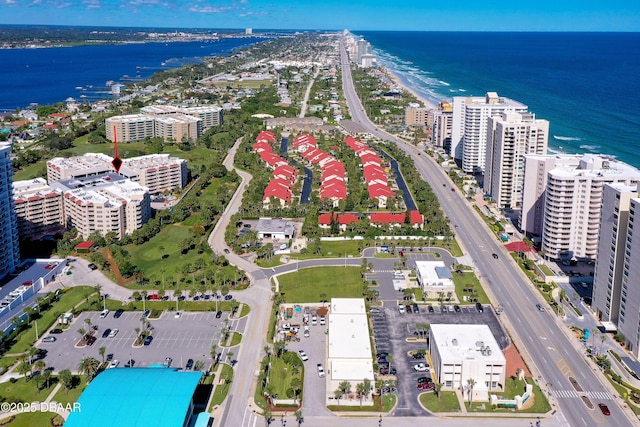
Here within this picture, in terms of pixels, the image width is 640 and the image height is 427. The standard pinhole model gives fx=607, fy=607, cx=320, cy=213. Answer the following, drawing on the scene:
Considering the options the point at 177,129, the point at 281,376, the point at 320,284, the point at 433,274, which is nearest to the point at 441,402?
the point at 281,376

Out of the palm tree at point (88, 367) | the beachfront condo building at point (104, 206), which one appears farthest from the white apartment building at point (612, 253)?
the beachfront condo building at point (104, 206)

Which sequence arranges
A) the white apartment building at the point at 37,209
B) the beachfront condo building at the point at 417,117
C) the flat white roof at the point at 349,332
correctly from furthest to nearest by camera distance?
the beachfront condo building at the point at 417,117, the white apartment building at the point at 37,209, the flat white roof at the point at 349,332

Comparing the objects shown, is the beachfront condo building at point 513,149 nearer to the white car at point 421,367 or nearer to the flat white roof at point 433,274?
the flat white roof at point 433,274

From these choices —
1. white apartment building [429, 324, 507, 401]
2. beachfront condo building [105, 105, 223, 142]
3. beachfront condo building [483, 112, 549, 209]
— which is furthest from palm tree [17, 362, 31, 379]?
beachfront condo building [105, 105, 223, 142]

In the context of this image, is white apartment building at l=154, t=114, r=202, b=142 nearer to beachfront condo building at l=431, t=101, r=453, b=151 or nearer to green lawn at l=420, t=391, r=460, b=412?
beachfront condo building at l=431, t=101, r=453, b=151

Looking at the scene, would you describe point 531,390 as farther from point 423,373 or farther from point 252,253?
point 252,253
